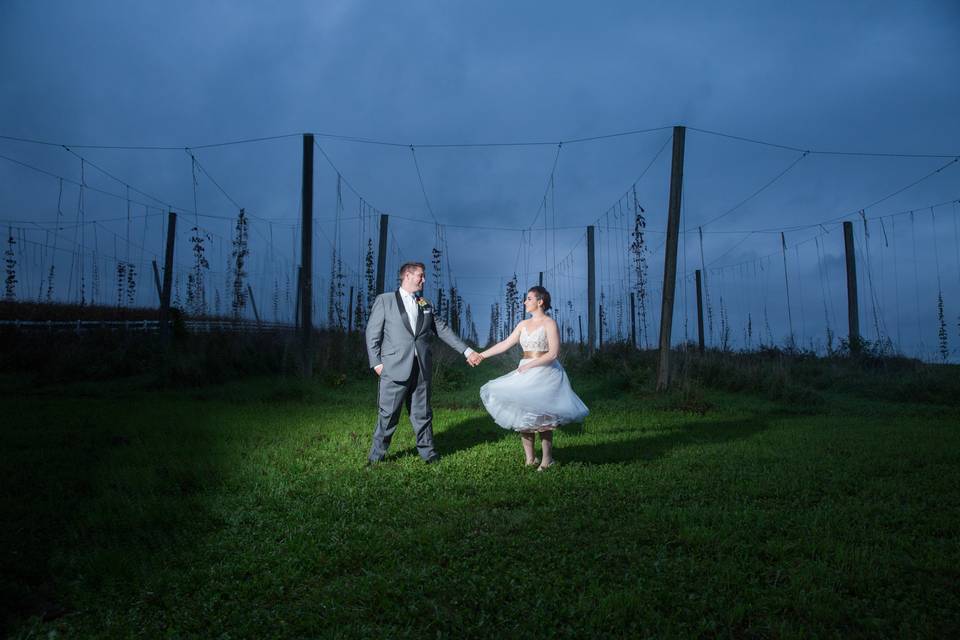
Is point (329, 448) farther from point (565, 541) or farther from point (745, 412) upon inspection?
point (745, 412)

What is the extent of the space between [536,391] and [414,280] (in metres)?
1.95

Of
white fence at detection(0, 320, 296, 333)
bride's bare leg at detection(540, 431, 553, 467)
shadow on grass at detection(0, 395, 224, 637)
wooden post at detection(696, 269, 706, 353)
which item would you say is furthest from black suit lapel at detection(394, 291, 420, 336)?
wooden post at detection(696, 269, 706, 353)

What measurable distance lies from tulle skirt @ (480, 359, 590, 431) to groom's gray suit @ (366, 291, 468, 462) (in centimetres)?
91

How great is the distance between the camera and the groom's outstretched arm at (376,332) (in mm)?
6902

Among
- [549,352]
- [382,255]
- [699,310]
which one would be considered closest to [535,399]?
[549,352]

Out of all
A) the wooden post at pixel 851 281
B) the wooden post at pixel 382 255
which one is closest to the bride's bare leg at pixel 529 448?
the wooden post at pixel 382 255

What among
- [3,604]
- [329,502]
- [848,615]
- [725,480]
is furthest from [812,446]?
[3,604]

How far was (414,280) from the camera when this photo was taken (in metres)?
6.98

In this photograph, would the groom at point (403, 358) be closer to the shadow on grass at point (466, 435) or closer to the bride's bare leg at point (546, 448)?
the shadow on grass at point (466, 435)

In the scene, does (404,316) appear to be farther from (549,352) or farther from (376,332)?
(549,352)

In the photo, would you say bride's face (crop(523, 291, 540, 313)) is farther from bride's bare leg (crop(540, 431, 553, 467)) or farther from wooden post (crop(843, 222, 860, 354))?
wooden post (crop(843, 222, 860, 354))

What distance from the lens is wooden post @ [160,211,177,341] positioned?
1789cm

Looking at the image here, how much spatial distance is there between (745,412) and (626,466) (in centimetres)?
654

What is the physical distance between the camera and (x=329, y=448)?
7.70 metres
